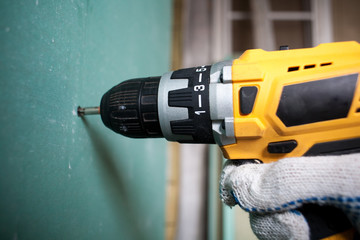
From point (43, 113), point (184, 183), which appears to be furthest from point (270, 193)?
point (184, 183)

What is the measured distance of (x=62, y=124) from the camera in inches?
16.6

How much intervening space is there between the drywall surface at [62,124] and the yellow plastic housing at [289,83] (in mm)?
304

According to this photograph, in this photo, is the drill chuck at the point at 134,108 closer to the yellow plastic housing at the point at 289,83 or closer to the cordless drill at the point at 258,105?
the cordless drill at the point at 258,105

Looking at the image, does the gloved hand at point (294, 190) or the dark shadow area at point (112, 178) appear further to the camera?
the dark shadow area at point (112, 178)

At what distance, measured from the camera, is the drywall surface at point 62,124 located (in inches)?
12.5

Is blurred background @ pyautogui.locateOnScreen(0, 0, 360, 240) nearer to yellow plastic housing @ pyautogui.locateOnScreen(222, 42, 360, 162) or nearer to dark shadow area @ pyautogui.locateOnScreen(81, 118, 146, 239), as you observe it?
dark shadow area @ pyautogui.locateOnScreen(81, 118, 146, 239)

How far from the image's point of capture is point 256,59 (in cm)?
44

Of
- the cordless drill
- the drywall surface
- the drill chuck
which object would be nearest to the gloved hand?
the cordless drill

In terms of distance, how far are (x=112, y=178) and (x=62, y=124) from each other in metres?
0.25

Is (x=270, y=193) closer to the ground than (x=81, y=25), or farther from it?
closer to the ground

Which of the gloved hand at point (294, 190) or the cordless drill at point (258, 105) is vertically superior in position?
the cordless drill at point (258, 105)

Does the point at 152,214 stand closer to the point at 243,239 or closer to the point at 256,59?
the point at 243,239

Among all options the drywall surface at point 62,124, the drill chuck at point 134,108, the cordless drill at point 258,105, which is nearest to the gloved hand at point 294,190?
the cordless drill at point 258,105

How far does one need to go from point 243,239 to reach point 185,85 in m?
0.86
